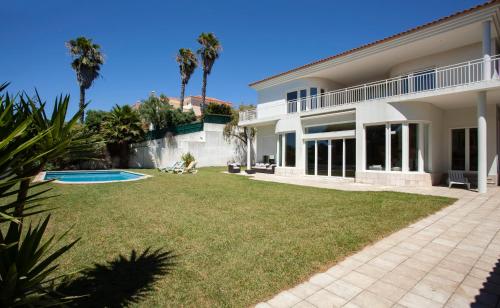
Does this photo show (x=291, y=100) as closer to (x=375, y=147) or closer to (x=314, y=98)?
(x=314, y=98)

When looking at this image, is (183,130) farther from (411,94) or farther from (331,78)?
(411,94)

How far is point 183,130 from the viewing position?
26.5 m

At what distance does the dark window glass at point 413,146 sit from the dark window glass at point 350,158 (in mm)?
2799

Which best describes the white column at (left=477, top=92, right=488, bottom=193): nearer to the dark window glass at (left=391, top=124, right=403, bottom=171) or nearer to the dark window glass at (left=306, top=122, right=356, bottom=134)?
the dark window glass at (left=391, top=124, right=403, bottom=171)

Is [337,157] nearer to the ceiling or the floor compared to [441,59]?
nearer to the floor

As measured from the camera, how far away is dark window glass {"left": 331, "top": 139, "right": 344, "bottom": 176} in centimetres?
1573

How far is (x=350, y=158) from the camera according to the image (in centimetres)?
Result: 1520

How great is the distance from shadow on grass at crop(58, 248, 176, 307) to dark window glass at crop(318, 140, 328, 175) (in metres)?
13.5

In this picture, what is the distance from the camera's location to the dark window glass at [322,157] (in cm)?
1644

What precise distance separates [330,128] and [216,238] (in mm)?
12674

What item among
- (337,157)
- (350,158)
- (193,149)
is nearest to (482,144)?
(350,158)

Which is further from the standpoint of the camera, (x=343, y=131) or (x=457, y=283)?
(x=343, y=131)

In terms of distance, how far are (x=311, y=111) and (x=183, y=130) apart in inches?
568

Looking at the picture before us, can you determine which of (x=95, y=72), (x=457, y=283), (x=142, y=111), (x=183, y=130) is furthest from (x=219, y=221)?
(x=95, y=72)
